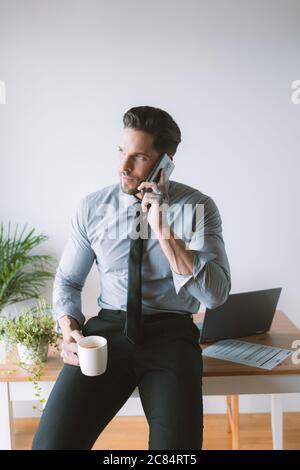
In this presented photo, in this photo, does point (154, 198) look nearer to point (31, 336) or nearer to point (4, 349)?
point (31, 336)

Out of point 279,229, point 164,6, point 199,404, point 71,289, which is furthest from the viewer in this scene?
point 279,229

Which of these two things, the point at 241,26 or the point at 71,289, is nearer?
the point at 71,289

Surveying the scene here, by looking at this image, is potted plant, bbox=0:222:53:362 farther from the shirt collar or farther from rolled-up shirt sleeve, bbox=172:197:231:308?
rolled-up shirt sleeve, bbox=172:197:231:308

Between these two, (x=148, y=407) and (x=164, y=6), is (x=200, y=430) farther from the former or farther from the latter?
(x=164, y=6)

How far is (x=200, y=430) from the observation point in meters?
1.38

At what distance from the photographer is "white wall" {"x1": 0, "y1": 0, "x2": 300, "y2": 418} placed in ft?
7.93

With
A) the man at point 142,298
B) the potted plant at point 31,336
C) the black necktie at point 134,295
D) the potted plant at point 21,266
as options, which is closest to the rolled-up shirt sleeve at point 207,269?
the man at point 142,298

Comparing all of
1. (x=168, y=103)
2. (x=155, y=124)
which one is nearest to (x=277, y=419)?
(x=155, y=124)

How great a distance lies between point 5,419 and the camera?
5.37 ft

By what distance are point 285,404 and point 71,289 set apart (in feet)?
5.20

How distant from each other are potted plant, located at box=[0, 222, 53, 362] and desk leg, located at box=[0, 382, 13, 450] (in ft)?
2.69

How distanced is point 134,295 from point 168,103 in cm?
124

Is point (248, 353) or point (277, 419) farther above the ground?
point (248, 353)
